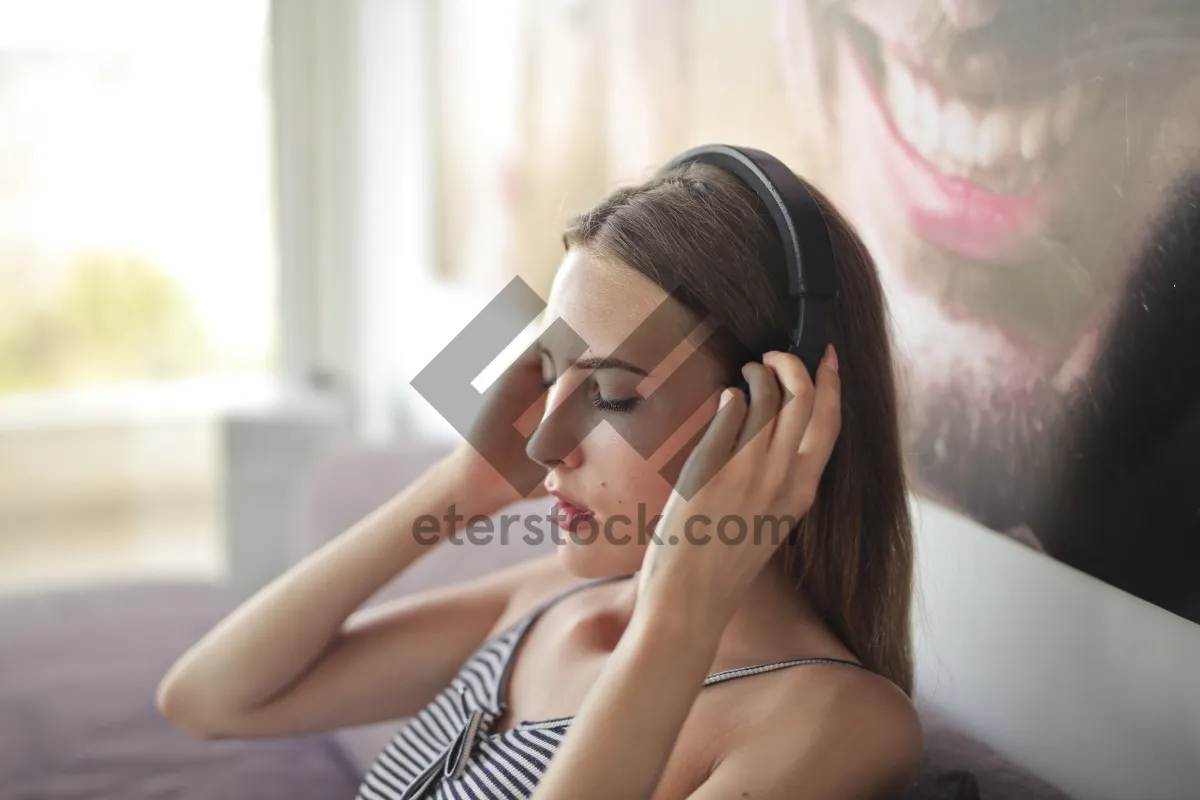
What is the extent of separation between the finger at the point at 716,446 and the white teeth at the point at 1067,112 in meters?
0.36

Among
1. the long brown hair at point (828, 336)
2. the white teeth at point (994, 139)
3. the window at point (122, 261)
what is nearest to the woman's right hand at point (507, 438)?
the long brown hair at point (828, 336)

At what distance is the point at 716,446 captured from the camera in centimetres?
92

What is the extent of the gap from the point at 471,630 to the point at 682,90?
0.77m

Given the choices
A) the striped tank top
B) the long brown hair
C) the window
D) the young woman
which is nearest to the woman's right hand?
the young woman

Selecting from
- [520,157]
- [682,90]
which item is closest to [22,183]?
[520,157]

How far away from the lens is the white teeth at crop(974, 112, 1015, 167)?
107 cm

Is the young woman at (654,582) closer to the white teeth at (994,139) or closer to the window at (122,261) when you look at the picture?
the white teeth at (994,139)

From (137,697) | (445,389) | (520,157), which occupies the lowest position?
(137,697)

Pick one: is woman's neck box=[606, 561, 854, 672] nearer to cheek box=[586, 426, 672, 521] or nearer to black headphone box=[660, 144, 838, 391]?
cheek box=[586, 426, 672, 521]

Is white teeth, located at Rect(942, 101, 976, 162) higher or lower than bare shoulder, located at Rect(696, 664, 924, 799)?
higher

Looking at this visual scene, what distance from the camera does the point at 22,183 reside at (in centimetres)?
289

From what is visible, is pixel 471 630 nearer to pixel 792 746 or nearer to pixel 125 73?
pixel 792 746

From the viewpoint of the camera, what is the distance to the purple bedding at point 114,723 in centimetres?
156

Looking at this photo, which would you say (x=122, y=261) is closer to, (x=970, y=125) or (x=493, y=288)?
(x=493, y=288)
